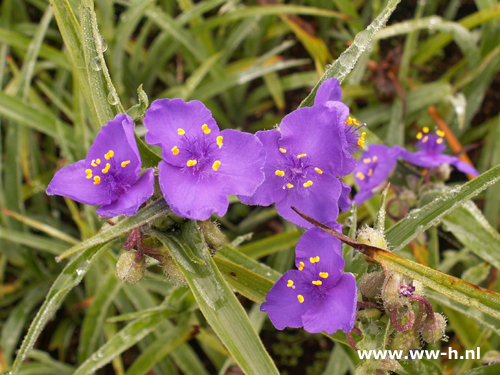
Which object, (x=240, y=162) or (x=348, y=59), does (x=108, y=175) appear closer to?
(x=240, y=162)

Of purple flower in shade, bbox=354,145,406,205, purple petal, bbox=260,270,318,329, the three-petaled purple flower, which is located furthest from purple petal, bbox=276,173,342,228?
purple flower in shade, bbox=354,145,406,205

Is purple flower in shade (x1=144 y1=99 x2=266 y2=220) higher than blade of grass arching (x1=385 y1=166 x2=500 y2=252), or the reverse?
purple flower in shade (x1=144 y1=99 x2=266 y2=220)

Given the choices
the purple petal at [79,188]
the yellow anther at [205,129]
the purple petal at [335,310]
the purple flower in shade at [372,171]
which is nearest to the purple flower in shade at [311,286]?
the purple petal at [335,310]

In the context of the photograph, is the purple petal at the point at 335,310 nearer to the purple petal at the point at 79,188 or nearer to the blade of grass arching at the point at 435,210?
the blade of grass arching at the point at 435,210

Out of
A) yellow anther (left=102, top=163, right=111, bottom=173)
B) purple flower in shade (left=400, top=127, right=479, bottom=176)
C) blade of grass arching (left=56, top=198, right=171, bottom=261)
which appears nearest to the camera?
blade of grass arching (left=56, top=198, right=171, bottom=261)

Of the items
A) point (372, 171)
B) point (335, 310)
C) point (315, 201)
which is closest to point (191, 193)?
point (315, 201)

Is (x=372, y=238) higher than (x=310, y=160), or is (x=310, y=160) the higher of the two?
(x=310, y=160)

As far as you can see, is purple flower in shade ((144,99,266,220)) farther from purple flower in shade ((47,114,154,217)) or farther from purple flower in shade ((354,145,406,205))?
purple flower in shade ((354,145,406,205))
